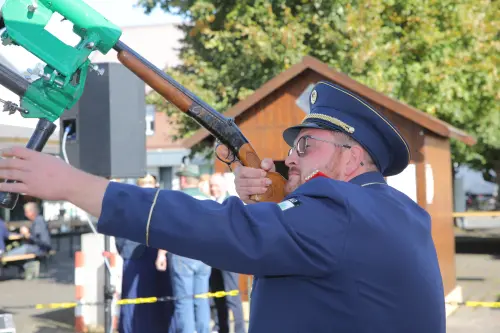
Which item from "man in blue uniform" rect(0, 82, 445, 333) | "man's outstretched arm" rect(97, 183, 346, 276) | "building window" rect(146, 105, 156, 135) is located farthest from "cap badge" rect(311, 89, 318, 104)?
"building window" rect(146, 105, 156, 135)

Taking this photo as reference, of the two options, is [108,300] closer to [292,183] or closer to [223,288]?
[223,288]

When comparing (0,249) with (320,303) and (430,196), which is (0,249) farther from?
(320,303)

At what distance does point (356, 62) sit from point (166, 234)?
42.8 ft

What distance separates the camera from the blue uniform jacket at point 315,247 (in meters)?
Answer: 2.07

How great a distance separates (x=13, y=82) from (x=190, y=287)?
638 centimetres

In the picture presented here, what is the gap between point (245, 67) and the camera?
50.2 ft

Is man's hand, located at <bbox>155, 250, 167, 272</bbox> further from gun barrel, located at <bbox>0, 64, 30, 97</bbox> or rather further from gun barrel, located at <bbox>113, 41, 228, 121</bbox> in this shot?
gun barrel, located at <bbox>0, 64, 30, 97</bbox>

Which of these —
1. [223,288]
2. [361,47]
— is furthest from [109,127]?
[361,47]

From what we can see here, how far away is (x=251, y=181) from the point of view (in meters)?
3.22

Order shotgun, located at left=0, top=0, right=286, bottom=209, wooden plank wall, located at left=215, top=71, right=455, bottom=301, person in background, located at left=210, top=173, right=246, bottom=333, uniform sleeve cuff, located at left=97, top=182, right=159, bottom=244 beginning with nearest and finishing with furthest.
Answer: uniform sleeve cuff, located at left=97, top=182, right=159, bottom=244, shotgun, located at left=0, top=0, right=286, bottom=209, person in background, located at left=210, top=173, right=246, bottom=333, wooden plank wall, located at left=215, top=71, right=455, bottom=301

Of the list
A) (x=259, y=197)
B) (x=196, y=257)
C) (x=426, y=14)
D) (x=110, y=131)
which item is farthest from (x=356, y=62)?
(x=196, y=257)

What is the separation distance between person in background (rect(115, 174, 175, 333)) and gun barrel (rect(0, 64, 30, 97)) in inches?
243

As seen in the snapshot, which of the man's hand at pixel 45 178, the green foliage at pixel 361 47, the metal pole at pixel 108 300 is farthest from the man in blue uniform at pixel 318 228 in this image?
the green foliage at pixel 361 47

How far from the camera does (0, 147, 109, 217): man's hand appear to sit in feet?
6.33
